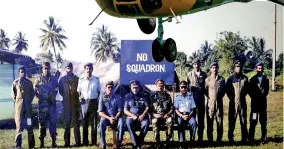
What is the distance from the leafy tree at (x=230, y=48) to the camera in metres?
7.14

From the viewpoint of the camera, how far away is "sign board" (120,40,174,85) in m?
6.79

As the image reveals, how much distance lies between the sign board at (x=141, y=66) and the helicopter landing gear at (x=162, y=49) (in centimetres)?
234

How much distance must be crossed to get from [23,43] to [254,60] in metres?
2.70

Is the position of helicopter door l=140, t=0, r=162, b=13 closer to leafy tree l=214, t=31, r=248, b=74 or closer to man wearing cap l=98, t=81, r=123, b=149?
man wearing cap l=98, t=81, r=123, b=149

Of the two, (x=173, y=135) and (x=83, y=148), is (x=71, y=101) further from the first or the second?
(x=173, y=135)

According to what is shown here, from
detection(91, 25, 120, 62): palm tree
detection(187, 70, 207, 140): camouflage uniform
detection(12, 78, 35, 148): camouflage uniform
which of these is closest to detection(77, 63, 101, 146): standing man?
detection(91, 25, 120, 62): palm tree

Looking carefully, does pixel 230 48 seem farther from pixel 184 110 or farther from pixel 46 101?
pixel 46 101

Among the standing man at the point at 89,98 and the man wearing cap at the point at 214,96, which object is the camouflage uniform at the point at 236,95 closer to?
the man wearing cap at the point at 214,96

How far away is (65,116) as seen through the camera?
22.4ft

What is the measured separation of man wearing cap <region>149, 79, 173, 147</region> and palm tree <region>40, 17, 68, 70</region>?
116 centimetres

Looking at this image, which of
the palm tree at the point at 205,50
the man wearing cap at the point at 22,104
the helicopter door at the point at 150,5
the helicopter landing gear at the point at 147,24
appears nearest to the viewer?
the helicopter door at the point at 150,5

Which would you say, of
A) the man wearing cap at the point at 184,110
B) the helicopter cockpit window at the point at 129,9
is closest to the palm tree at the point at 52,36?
the man wearing cap at the point at 184,110

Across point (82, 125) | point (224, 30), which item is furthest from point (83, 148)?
point (224, 30)

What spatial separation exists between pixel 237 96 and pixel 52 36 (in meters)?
2.24
